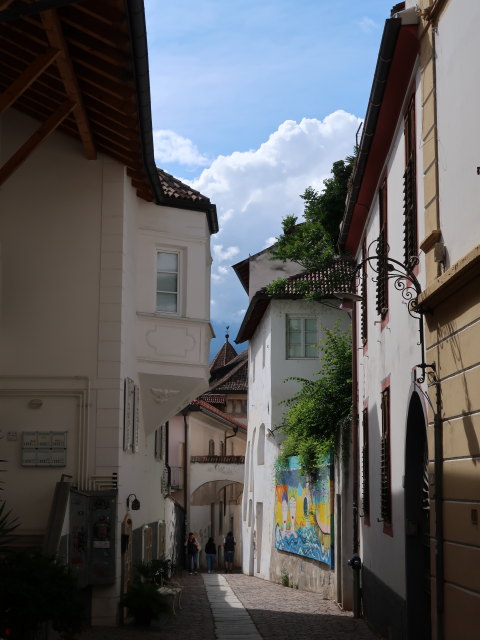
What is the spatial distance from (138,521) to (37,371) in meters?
4.84

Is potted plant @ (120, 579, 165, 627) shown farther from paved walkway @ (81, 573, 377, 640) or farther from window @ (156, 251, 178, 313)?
window @ (156, 251, 178, 313)

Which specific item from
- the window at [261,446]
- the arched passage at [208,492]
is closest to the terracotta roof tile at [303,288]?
the window at [261,446]

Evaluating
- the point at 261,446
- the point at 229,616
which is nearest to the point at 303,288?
the point at 261,446

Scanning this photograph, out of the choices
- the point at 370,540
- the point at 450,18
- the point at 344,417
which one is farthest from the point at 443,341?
the point at 344,417

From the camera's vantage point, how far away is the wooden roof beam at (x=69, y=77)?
13789 mm

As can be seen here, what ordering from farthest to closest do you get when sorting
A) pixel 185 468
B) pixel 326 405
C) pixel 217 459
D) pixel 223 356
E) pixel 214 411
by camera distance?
pixel 223 356 < pixel 214 411 < pixel 217 459 < pixel 185 468 < pixel 326 405

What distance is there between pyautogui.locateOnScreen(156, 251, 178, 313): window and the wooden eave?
189cm

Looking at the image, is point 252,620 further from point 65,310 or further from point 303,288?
point 303,288

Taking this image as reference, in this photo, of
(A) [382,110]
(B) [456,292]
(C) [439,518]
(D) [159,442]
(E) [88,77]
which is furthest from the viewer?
(D) [159,442]

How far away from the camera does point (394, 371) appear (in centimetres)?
A: 1434

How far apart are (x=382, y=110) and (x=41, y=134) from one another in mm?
5602

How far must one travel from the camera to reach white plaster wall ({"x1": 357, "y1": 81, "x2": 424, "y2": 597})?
43.0 ft

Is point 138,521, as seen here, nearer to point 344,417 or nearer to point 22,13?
point 344,417

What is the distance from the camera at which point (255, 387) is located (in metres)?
39.5
